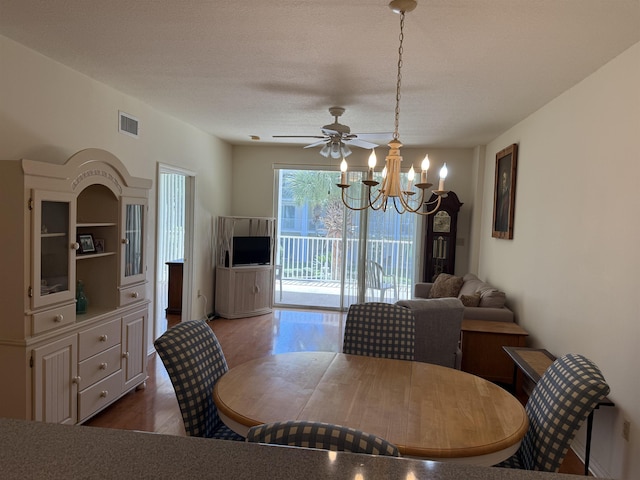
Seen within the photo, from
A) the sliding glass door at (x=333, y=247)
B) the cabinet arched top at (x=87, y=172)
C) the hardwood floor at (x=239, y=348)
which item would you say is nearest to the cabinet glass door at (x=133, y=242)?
the cabinet arched top at (x=87, y=172)

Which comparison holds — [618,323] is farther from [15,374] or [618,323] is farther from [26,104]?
[26,104]

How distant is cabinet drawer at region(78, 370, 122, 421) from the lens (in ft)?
9.60

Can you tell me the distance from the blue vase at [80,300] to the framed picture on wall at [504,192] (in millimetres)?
3893

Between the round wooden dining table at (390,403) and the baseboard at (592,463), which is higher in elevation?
the round wooden dining table at (390,403)

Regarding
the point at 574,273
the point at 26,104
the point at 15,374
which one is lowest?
the point at 15,374

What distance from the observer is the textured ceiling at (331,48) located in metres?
2.19

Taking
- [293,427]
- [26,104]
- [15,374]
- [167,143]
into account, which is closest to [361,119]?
[167,143]

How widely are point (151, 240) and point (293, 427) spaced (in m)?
3.77

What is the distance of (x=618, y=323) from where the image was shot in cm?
248

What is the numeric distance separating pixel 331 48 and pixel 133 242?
212cm

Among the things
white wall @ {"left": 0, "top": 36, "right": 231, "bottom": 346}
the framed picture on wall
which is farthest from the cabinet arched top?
the framed picture on wall

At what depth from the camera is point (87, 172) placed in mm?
2943

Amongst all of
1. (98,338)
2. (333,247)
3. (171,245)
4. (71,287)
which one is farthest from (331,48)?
(333,247)

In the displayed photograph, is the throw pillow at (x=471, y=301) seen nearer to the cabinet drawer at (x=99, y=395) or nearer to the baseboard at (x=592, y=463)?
the baseboard at (x=592, y=463)
